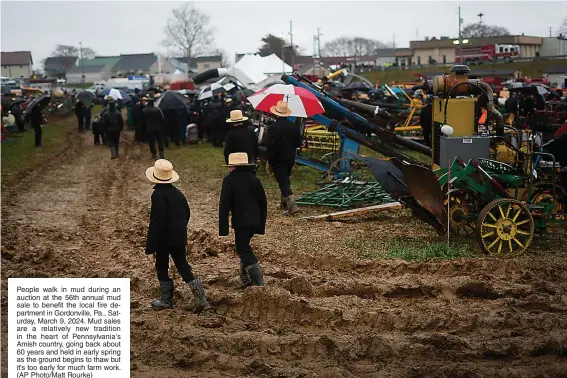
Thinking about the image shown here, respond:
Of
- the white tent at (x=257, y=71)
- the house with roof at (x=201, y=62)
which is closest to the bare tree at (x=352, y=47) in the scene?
the house with roof at (x=201, y=62)

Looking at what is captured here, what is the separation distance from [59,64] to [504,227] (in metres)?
126

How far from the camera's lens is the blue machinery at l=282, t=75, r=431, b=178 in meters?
15.9

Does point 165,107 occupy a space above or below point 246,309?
above

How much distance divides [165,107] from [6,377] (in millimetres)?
18853

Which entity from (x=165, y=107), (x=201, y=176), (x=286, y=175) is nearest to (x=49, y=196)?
(x=201, y=176)

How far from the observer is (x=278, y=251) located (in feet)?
35.1

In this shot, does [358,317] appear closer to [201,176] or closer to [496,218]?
[496,218]

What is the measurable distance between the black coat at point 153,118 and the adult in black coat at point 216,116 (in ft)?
10.7

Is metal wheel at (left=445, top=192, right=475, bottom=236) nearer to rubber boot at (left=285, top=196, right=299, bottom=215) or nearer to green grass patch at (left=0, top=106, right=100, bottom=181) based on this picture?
rubber boot at (left=285, top=196, right=299, bottom=215)

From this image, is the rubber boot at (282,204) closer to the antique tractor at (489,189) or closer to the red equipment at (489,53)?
the antique tractor at (489,189)

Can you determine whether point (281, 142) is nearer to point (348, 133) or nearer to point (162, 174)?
point (348, 133)

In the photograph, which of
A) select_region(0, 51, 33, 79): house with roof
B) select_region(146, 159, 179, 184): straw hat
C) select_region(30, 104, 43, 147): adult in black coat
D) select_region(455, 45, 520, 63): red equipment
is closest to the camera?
select_region(146, 159, 179, 184): straw hat

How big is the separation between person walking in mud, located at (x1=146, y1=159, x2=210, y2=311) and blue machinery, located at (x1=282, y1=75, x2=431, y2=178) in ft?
25.3

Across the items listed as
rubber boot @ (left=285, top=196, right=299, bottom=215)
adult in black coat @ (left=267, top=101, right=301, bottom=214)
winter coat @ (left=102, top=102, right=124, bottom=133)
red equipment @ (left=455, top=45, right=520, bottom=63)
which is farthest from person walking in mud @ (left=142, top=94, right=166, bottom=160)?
red equipment @ (left=455, top=45, right=520, bottom=63)
